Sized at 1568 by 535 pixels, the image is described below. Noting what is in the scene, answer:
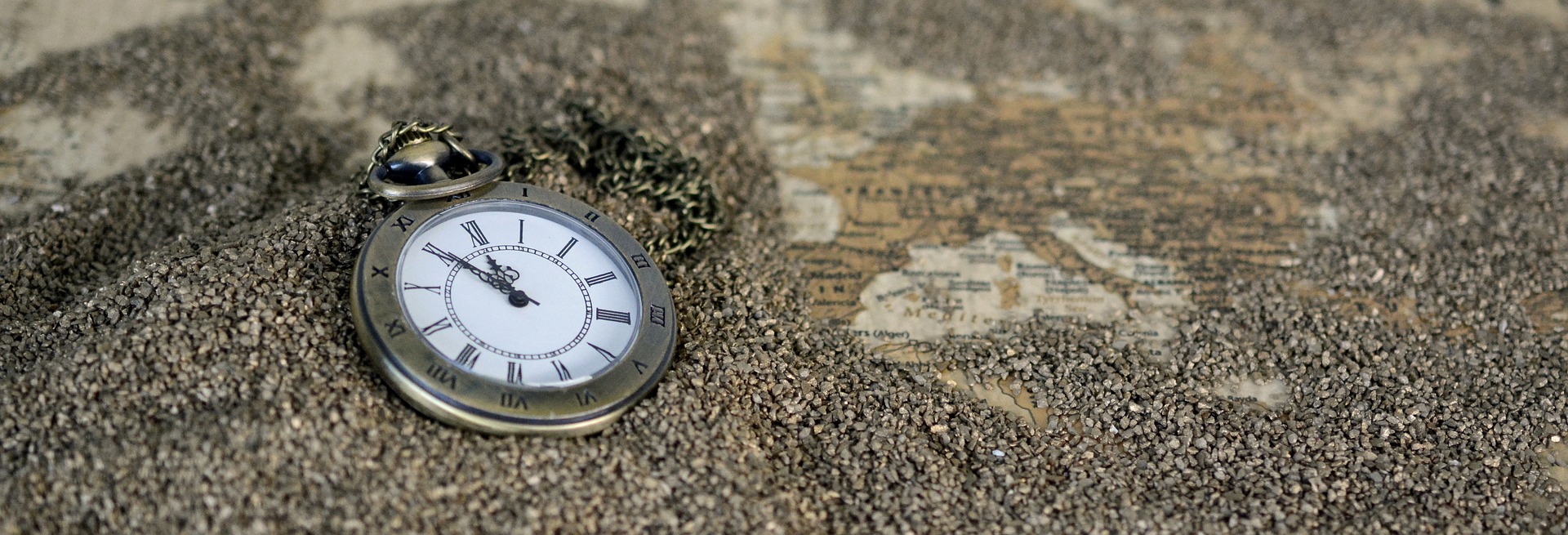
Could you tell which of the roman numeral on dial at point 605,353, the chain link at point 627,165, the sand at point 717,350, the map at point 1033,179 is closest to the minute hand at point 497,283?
the roman numeral on dial at point 605,353

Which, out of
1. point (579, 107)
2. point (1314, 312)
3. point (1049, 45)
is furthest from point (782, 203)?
point (1314, 312)

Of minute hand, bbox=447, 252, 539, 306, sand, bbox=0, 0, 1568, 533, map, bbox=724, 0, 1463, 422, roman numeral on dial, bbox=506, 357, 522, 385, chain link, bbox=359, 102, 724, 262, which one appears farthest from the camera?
map, bbox=724, 0, 1463, 422

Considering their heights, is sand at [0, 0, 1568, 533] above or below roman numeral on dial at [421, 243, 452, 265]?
below

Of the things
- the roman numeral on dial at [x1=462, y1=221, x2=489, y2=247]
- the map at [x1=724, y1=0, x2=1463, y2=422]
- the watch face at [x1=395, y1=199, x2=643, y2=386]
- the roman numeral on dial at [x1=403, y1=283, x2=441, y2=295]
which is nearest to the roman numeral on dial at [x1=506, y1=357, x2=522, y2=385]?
the watch face at [x1=395, y1=199, x2=643, y2=386]

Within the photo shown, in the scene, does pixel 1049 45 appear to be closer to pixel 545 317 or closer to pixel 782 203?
pixel 782 203

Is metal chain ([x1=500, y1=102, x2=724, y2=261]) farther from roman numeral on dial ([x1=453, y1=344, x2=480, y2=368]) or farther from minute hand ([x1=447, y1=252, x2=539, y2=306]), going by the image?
roman numeral on dial ([x1=453, y1=344, x2=480, y2=368])

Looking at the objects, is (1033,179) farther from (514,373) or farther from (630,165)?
(514,373)
